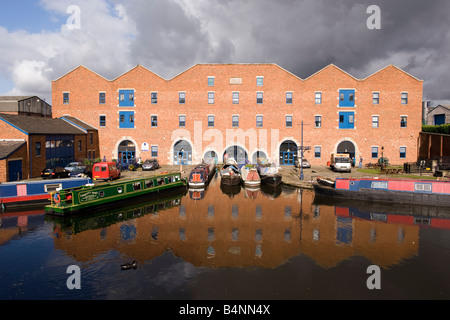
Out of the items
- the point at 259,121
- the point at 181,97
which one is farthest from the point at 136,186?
the point at 259,121

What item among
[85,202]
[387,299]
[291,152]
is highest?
[291,152]

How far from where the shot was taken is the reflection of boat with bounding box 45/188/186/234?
18.4 meters

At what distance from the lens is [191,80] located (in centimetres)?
4359

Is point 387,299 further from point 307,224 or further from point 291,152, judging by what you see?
point 291,152

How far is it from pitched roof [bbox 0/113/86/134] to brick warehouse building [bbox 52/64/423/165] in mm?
5101

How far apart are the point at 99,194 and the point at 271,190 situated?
15.6m

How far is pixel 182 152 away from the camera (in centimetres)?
4450

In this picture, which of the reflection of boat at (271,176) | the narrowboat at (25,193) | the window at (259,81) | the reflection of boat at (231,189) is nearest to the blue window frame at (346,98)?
the window at (259,81)

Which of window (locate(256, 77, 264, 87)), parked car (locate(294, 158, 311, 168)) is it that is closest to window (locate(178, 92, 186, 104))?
window (locate(256, 77, 264, 87))

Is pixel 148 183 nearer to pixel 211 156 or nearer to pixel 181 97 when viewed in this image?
pixel 211 156

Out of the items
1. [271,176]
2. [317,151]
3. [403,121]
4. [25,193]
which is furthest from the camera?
[317,151]

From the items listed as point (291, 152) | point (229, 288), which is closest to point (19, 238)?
point (229, 288)
